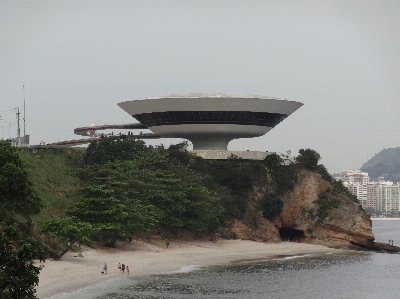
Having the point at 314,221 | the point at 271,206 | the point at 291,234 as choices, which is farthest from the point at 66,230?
the point at 291,234

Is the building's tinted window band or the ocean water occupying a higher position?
the building's tinted window band

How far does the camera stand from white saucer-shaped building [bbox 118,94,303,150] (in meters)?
98.7

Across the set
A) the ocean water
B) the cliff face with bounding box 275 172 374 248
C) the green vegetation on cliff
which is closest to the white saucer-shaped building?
the green vegetation on cliff

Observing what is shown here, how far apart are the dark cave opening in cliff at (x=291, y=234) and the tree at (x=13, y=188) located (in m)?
43.8

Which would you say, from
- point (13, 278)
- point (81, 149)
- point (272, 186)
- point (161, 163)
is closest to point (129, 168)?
point (161, 163)

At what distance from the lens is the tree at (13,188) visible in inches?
2312

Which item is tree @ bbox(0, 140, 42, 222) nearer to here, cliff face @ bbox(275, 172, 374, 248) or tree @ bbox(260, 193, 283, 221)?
tree @ bbox(260, 193, 283, 221)

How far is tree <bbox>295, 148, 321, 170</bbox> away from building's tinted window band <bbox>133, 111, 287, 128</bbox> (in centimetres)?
684

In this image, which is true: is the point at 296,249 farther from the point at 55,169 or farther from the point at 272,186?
the point at 55,169

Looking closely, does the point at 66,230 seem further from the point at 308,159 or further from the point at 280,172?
the point at 308,159

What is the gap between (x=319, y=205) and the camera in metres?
97.2

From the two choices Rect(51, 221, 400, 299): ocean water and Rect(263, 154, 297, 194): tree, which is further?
Rect(263, 154, 297, 194): tree

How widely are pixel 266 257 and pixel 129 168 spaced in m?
17.5

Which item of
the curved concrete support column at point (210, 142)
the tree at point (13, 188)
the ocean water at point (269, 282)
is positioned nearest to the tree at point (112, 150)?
the curved concrete support column at point (210, 142)
